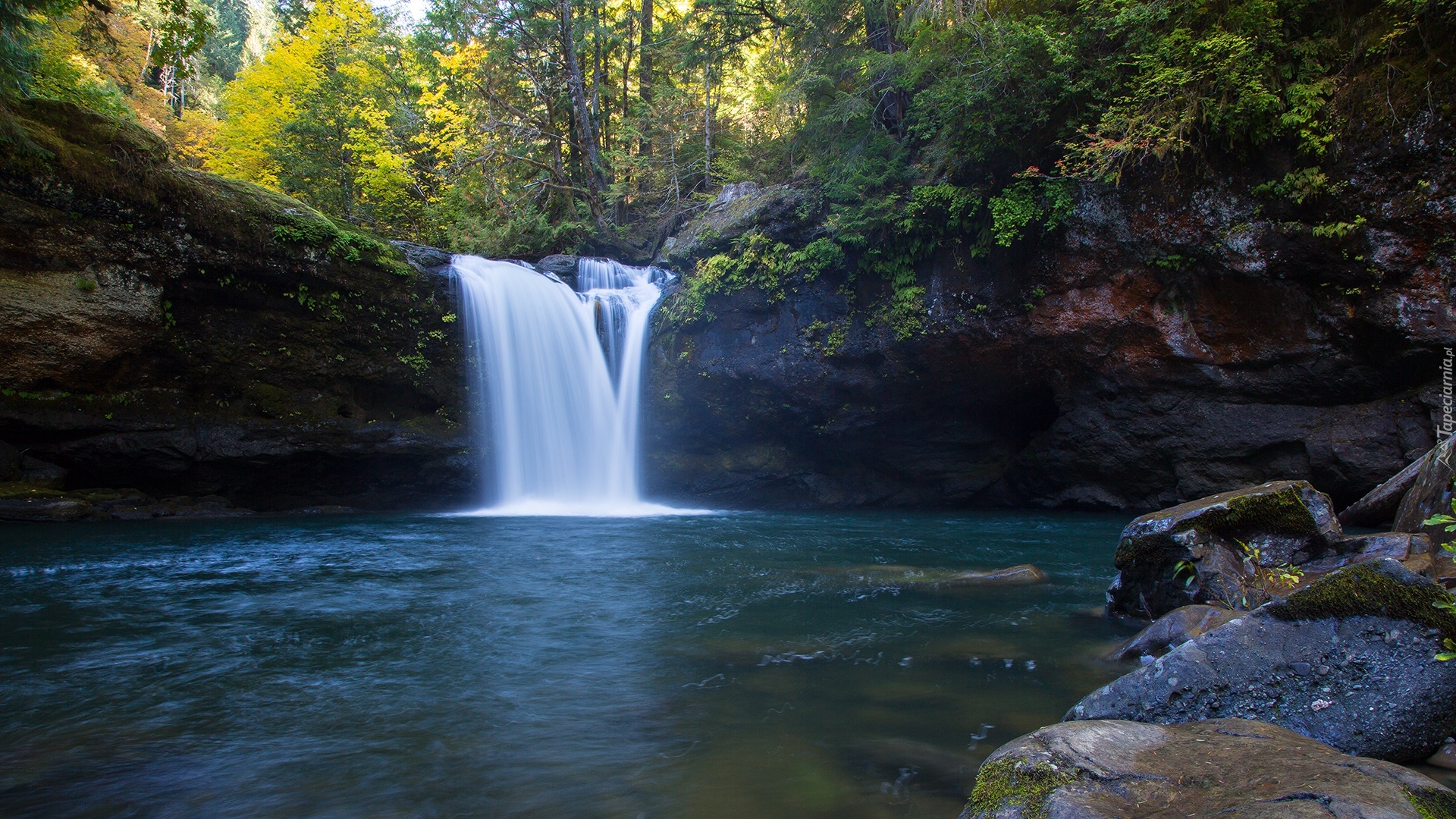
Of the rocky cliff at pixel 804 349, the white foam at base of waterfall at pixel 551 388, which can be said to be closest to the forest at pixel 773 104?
the rocky cliff at pixel 804 349

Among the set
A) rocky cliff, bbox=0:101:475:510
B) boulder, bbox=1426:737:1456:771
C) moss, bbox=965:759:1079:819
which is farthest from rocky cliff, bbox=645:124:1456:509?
moss, bbox=965:759:1079:819

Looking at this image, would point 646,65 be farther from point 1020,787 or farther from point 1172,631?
point 1020,787

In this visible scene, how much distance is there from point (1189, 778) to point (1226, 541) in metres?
3.88

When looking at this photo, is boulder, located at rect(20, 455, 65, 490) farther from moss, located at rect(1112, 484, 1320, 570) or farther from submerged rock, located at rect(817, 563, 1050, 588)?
moss, located at rect(1112, 484, 1320, 570)

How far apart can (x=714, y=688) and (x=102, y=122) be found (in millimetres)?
14722

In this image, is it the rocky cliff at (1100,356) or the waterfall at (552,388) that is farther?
the waterfall at (552,388)

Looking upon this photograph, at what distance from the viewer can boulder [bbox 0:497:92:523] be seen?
11.5m

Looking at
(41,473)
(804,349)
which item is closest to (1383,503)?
(804,349)

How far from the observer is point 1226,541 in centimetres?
539

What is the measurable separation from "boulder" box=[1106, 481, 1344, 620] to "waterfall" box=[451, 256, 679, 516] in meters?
10.7

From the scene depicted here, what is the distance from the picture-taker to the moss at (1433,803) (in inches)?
73.7

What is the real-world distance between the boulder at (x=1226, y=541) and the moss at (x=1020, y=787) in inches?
141

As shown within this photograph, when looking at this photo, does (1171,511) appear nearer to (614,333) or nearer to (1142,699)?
(1142,699)

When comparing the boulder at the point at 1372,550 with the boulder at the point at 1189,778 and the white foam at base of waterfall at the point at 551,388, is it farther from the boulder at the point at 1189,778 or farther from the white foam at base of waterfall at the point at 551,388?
the white foam at base of waterfall at the point at 551,388
